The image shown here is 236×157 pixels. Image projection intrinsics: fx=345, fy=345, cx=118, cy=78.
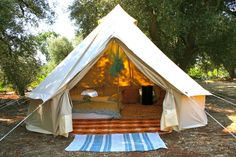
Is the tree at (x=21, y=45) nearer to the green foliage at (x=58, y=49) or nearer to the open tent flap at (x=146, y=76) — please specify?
the open tent flap at (x=146, y=76)

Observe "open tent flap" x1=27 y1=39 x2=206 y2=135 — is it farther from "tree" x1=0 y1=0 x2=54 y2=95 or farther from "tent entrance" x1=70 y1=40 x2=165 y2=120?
"tree" x1=0 y1=0 x2=54 y2=95

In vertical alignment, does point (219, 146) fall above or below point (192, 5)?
below

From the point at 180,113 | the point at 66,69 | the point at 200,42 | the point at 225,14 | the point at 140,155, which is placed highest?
the point at 225,14

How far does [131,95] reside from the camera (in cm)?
945

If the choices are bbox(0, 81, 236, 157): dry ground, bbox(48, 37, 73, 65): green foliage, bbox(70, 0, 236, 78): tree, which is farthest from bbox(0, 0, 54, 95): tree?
bbox(48, 37, 73, 65): green foliage

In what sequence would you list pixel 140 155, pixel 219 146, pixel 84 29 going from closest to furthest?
1. pixel 140 155
2. pixel 219 146
3. pixel 84 29

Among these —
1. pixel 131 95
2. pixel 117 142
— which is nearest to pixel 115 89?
pixel 131 95

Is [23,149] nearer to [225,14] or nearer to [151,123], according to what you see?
[151,123]

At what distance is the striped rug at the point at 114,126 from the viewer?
21.0 feet

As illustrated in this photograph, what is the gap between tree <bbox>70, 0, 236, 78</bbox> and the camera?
9266mm

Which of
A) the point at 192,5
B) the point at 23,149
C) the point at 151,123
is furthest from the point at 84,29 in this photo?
the point at 23,149

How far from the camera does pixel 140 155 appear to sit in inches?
200

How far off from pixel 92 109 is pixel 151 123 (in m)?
1.48

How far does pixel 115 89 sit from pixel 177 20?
2.48m
